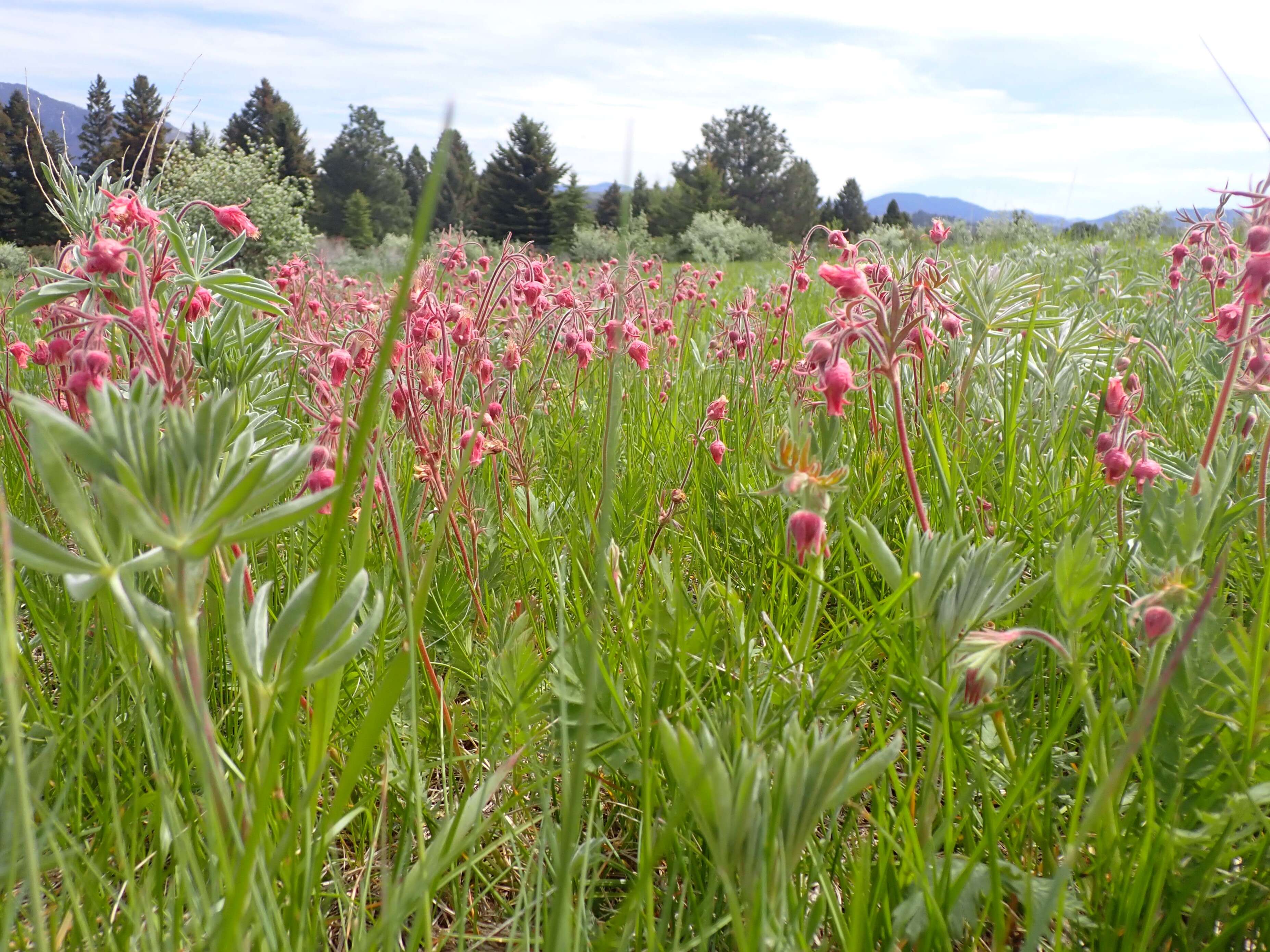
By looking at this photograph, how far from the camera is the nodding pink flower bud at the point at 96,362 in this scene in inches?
57.5

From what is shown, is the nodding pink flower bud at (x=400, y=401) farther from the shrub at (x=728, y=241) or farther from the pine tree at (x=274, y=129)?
the pine tree at (x=274, y=129)

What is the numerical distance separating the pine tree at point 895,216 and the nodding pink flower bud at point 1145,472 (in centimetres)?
3725

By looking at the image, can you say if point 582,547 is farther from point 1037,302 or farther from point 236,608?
point 1037,302

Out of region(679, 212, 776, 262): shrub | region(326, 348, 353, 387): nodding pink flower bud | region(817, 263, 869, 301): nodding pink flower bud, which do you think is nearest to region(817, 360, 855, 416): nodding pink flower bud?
region(817, 263, 869, 301): nodding pink flower bud

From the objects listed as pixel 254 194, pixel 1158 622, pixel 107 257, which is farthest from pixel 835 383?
pixel 254 194

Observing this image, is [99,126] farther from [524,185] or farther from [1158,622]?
[1158,622]

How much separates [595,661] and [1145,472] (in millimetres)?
1248

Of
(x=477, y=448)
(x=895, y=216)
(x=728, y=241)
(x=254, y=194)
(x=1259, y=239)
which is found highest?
(x=895, y=216)

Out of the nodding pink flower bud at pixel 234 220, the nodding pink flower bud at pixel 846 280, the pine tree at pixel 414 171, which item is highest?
the pine tree at pixel 414 171

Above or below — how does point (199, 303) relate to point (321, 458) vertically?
above

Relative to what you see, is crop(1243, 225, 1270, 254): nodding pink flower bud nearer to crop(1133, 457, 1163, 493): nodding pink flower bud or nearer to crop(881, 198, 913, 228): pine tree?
crop(1133, 457, 1163, 493): nodding pink flower bud

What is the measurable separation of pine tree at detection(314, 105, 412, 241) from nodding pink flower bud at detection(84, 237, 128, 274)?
64057mm

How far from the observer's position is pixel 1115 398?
1565 millimetres

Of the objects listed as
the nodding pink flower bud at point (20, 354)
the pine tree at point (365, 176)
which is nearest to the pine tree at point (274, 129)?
the pine tree at point (365, 176)
